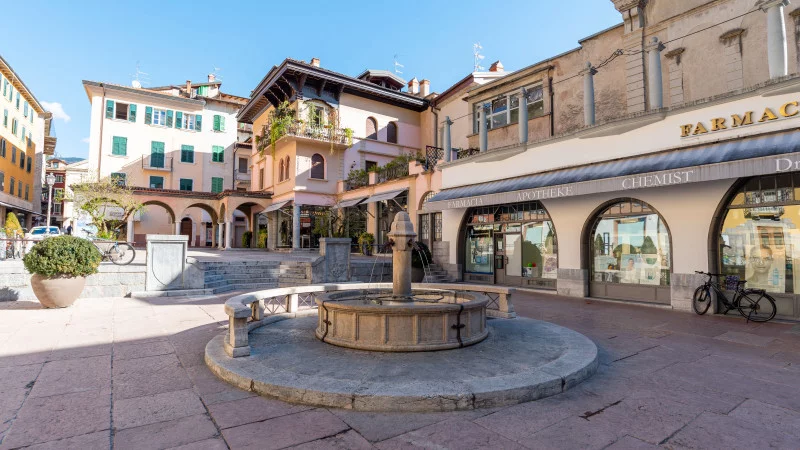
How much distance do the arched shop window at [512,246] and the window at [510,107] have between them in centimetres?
440

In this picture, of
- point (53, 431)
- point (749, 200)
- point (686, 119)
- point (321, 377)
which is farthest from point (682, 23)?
point (53, 431)

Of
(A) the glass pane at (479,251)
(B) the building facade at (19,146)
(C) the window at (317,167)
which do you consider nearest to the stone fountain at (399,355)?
(A) the glass pane at (479,251)

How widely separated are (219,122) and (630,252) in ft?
115

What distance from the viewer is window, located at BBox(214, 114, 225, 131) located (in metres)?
35.6

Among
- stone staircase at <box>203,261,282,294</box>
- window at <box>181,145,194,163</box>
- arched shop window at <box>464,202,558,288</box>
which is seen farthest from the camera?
window at <box>181,145,194,163</box>

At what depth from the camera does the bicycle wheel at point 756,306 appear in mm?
7969

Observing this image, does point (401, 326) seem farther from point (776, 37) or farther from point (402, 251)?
point (776, 37)

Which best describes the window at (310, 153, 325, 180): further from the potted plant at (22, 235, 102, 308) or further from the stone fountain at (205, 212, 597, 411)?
the stone fountain at (205, 212, 597, 411)

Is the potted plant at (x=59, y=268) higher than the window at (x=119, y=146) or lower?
lower

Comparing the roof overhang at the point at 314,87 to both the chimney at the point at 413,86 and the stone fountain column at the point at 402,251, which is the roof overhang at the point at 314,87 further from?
the stone fountain column at the point at 402,251

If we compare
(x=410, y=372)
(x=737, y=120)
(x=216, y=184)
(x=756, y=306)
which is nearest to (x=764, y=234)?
(x=756, y=306)

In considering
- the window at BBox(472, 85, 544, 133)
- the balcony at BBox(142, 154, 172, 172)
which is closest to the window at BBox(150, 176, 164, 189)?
the balcony at BBox(142, 154, 172, 172)

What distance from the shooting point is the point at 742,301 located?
27.7ft

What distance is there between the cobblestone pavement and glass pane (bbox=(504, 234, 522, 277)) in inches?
296
